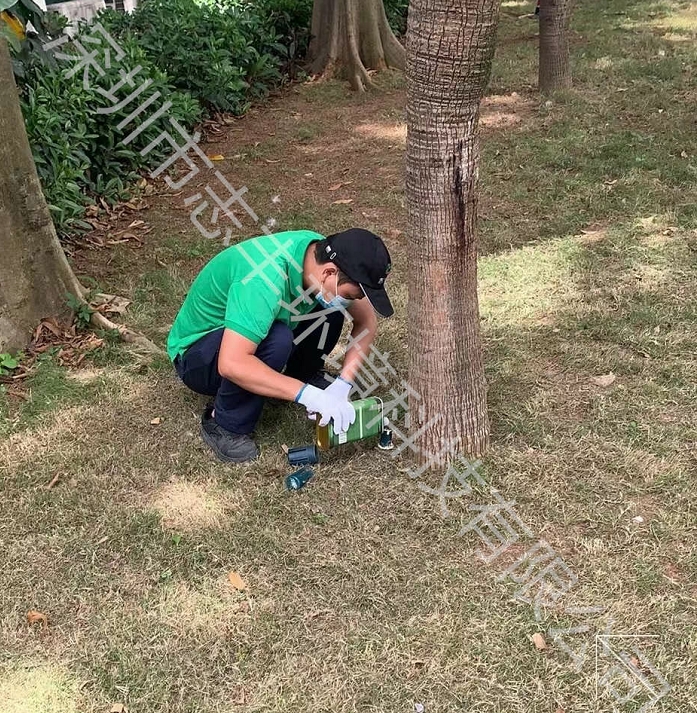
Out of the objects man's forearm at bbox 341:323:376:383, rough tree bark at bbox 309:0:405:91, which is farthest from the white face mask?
rough tree bark at bbox 309:0:405:91

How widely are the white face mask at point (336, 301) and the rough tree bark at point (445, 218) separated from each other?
0.83 ft

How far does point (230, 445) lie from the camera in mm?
3070

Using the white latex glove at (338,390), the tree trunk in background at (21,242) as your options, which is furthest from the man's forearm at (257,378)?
the tree trunk in background at (21,242)

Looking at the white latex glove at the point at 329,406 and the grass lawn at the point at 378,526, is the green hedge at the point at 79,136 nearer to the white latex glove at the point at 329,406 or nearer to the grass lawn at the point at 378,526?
the grass lawn at the point at 378,526

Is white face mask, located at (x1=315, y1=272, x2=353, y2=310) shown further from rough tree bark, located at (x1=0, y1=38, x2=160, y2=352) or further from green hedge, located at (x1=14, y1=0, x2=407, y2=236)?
green hedge, located at (x1=14, y1=0, x2=407, y2=236)

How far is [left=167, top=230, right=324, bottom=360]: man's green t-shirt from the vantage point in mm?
Answer: 2695

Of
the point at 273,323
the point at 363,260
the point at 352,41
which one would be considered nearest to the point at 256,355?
the point at 273,323

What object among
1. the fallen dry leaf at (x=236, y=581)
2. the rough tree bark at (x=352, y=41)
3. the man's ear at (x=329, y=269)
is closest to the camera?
the fallen dry leaf at (x=236, y=581)

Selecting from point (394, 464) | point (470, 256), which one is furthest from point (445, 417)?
point (470, 256)

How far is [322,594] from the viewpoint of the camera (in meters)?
2.46

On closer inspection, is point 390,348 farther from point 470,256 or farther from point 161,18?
point 161,18

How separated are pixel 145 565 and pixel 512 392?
1.73 m

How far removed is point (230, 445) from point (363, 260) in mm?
995

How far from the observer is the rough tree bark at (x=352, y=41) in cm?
817
